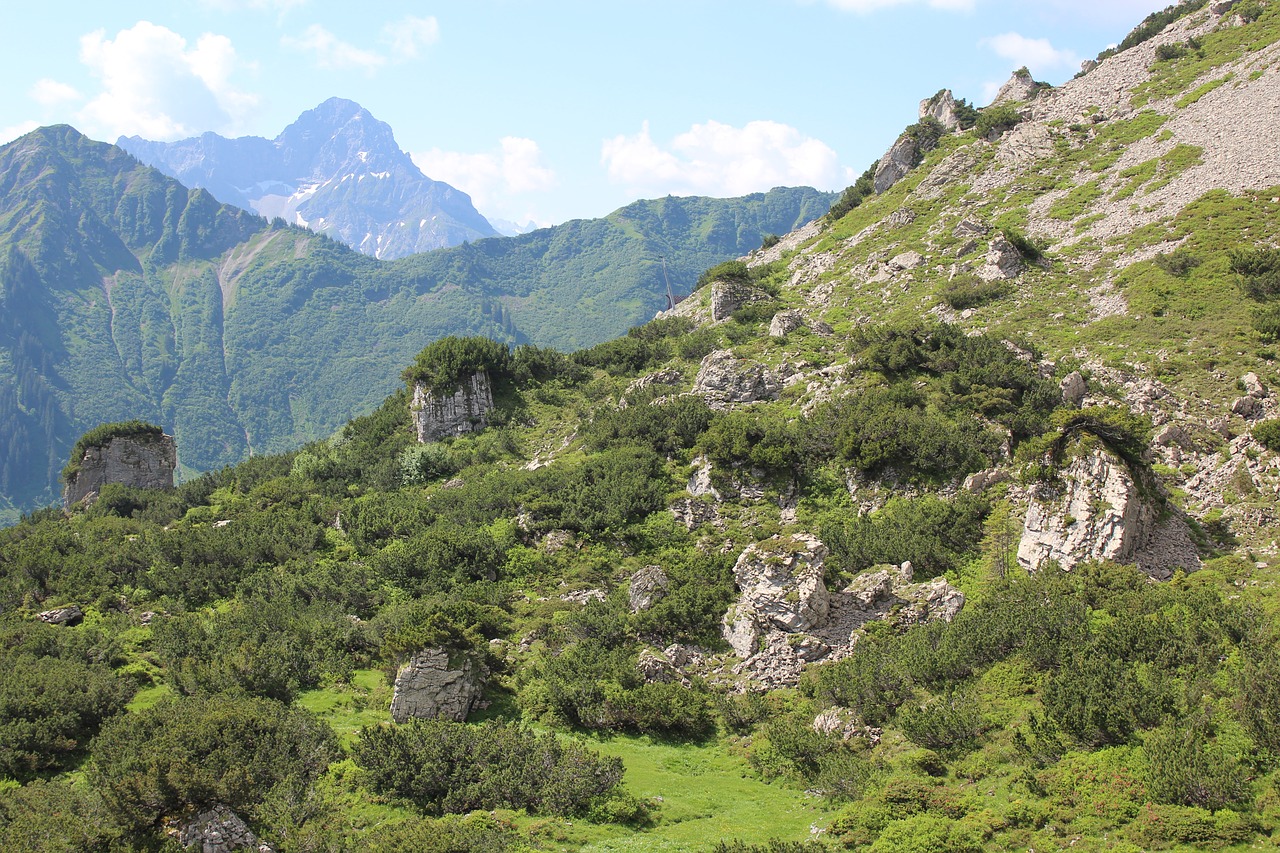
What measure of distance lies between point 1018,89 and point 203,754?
8297cm

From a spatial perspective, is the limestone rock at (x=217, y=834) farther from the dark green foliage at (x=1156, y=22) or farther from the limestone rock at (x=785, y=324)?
the dark green foliage at (x=1156, y=22)

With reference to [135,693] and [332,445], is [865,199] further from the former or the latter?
[135,693]

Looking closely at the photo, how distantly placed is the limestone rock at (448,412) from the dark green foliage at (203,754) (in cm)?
2663

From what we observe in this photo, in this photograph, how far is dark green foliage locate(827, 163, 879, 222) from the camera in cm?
7388

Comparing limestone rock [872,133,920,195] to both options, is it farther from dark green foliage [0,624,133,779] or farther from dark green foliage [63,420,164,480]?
dark green foliage [0,624,133,779]

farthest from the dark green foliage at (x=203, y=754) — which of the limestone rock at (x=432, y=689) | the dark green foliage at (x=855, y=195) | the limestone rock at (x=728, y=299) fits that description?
the dark green foliage at (x=855, y=195)

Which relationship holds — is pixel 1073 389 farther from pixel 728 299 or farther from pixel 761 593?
pixel 728 299

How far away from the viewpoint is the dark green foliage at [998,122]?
212ft

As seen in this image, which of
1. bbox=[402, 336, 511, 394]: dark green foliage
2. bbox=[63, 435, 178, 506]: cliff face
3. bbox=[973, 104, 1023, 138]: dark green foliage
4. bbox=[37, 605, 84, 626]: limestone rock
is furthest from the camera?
bbox=[973, 104, 1023, 138]: dark green foliage

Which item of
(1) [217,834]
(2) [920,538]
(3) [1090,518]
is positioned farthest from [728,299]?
(1) [217,834]

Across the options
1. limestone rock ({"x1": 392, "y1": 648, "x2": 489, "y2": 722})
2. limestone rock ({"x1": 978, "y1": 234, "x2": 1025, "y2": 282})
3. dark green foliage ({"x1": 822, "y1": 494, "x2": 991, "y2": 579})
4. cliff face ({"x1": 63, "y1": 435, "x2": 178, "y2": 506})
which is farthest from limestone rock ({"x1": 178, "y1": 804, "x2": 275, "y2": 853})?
limestone rock ({"x1": 978, "y1": 234, "x2": 1025, "y2": 282})

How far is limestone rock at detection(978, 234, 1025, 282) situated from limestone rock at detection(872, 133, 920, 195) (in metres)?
27.0

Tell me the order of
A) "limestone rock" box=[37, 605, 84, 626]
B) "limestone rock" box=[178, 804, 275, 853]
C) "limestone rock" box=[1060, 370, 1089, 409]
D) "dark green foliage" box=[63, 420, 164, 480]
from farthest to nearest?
"dark green foliage" box=[63, 420, 164, 480] → "limestone rock" box=[1060, 370, 1089, 409] → "limestone rock" box=[37, 605, 84, 626] → "limestone rock" box=[178, 804, 275, 853]

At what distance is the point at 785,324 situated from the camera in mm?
47844
